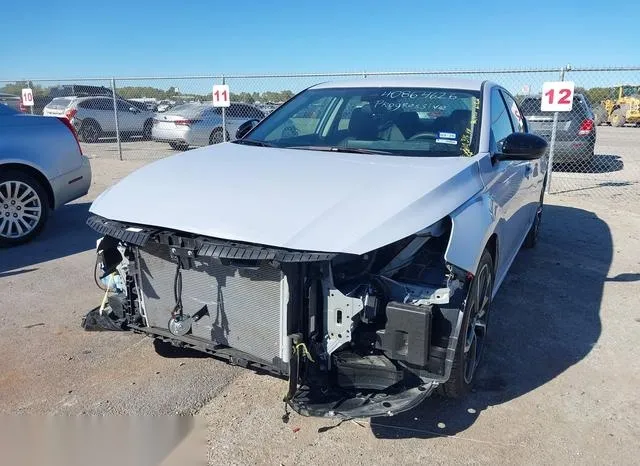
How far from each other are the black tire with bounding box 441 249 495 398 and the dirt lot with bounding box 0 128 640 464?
16 centimetres

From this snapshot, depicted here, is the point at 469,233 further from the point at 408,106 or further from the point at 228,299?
the point at 408,106

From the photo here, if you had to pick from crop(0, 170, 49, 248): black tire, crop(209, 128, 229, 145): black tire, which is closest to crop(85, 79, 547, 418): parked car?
crop(0, 170, 49, 248): black tire

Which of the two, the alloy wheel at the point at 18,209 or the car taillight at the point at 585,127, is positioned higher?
the car taillight at the point at 585,127

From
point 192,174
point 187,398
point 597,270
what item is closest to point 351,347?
point 187,398

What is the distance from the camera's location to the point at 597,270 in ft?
17.9

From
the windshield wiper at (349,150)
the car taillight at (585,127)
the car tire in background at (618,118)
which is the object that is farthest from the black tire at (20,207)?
the car tire in background at (618,118)

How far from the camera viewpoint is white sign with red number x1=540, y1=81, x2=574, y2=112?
8.47m

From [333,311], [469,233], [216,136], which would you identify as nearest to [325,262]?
[333,311]

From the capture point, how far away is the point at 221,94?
1101 centimetres

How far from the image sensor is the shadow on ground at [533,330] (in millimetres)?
2928

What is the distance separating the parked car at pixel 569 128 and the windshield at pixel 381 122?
743 centimetres

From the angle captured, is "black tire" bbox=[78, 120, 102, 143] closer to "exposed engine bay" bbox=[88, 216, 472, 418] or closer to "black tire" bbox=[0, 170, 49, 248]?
"black tire" bbox=[0, 170, 49, 248]

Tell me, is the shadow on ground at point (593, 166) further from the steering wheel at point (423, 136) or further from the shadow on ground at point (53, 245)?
the shadow on ground at point (53, 245)

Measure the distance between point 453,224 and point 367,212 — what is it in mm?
443
